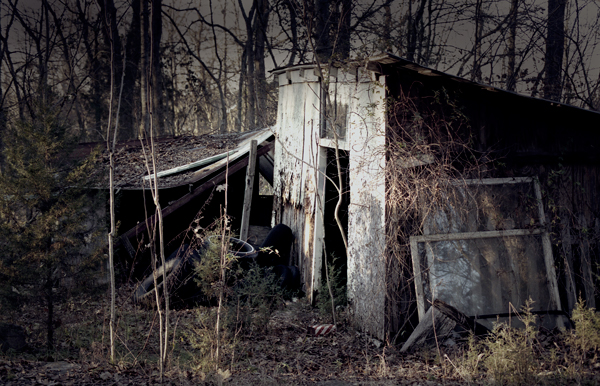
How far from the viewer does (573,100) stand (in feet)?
42.6

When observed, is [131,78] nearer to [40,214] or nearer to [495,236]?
[40,214]

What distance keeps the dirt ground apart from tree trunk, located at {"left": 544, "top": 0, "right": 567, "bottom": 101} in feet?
34.5

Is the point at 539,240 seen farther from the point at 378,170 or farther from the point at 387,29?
the point at 387,29

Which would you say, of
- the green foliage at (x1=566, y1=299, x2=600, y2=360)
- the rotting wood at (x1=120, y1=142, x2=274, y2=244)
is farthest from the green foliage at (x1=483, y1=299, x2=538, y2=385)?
the rotting wood at (x1=120, y1=142, x2=274, y2=244)

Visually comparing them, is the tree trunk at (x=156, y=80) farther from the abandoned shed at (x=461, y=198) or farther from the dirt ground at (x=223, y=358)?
the abandoned shed at (x=461, y=198)

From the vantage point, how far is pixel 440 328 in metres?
5.32

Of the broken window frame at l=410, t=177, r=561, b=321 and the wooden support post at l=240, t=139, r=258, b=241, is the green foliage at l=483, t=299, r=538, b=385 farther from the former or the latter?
the wooden support post at l=240, t=139, r=258, b=241

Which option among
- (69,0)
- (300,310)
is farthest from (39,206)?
(69,0)

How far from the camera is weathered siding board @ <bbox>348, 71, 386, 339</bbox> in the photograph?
5859 millimetres

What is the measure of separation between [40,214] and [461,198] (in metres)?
5.38

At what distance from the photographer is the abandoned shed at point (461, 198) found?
18.9 feet

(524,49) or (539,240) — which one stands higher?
(524,49)

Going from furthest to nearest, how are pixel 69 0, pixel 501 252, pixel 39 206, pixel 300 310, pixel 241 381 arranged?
pixel 69 0 → pixel 300 310 → pixel 501 252 → pixel 39 206 → pixel 241 381

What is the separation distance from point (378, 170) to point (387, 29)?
36.8ft
